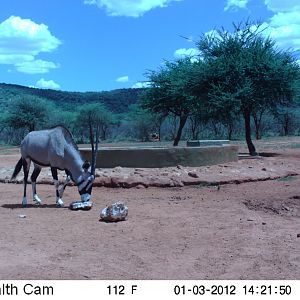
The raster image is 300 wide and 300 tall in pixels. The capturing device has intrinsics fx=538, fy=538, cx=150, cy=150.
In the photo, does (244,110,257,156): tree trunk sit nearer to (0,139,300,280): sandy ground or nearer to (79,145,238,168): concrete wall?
(79,145,238,168): concrete wall

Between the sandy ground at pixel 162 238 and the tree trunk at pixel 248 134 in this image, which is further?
the tree trunk at pixel 248 134

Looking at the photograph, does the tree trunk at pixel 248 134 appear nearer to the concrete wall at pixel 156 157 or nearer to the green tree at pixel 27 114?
the concrete wall at pixel 156 157

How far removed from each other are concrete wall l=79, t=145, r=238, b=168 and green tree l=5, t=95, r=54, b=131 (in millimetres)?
36896

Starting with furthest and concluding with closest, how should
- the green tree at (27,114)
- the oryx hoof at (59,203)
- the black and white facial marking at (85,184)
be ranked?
the green tree at (27,114) < the oryx hoof at (59,203) < the black and white facial marking at (85,184)

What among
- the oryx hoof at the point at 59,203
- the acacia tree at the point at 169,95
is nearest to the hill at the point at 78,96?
the acacia tree at the point at 169,95

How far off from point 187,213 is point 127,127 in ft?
183

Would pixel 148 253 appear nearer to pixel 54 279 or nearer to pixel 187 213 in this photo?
pixel 54 279

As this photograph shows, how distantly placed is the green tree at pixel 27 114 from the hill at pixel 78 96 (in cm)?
3115

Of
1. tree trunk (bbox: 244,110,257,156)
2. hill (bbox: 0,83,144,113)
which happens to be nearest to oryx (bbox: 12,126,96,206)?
tree trunk (bbox: 244,110,257,156)

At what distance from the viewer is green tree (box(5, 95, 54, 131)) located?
5112cm

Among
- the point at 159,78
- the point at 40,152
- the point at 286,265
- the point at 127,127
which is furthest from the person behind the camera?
the point at 127,127

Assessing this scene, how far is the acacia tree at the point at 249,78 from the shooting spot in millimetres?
22266

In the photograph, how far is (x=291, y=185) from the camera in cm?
1283
